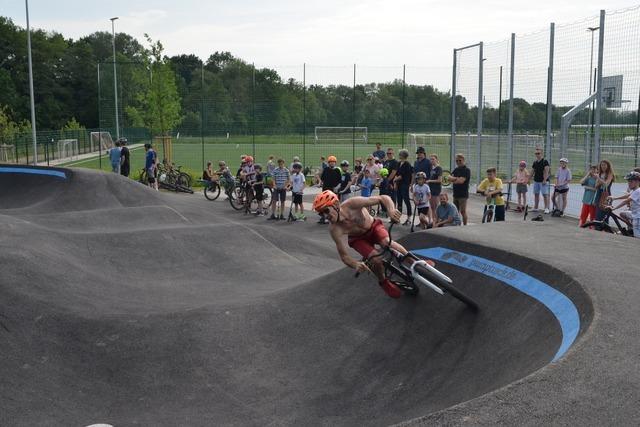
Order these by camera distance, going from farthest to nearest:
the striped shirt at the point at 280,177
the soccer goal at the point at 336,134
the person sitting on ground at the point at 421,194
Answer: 1. the soccer goal at the point at 336,134
2. the striped shirt at the point at 280,177
3. the person sitting on ground at the point at 421,194

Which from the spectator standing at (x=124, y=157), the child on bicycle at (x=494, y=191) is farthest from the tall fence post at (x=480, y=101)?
the spectator standing at (x=124, y=157)

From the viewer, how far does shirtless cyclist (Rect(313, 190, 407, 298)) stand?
24.4ft

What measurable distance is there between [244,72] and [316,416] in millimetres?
39674

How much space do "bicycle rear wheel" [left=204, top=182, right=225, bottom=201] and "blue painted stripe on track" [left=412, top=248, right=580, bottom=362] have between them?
1576 centimetres

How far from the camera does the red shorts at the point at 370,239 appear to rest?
7930 mm

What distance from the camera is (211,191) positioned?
25.1m

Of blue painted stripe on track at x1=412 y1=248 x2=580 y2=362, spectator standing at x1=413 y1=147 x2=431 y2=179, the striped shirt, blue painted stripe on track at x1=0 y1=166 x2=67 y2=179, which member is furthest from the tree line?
blue painted stripe on track at x1=412 y1=248 x2=580 y2=362

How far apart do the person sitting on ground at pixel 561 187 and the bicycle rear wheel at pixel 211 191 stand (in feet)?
41.1

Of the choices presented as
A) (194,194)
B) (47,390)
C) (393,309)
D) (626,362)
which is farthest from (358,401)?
(194,194)

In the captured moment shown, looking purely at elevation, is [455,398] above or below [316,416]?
above

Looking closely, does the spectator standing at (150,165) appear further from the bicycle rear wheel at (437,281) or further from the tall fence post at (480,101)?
the bicycle rear wheel at (437,281)

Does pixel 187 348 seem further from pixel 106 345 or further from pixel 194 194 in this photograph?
pixel 194 194

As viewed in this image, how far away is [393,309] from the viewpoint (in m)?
8.87

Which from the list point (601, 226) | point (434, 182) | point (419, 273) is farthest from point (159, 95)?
point (419, 273)
